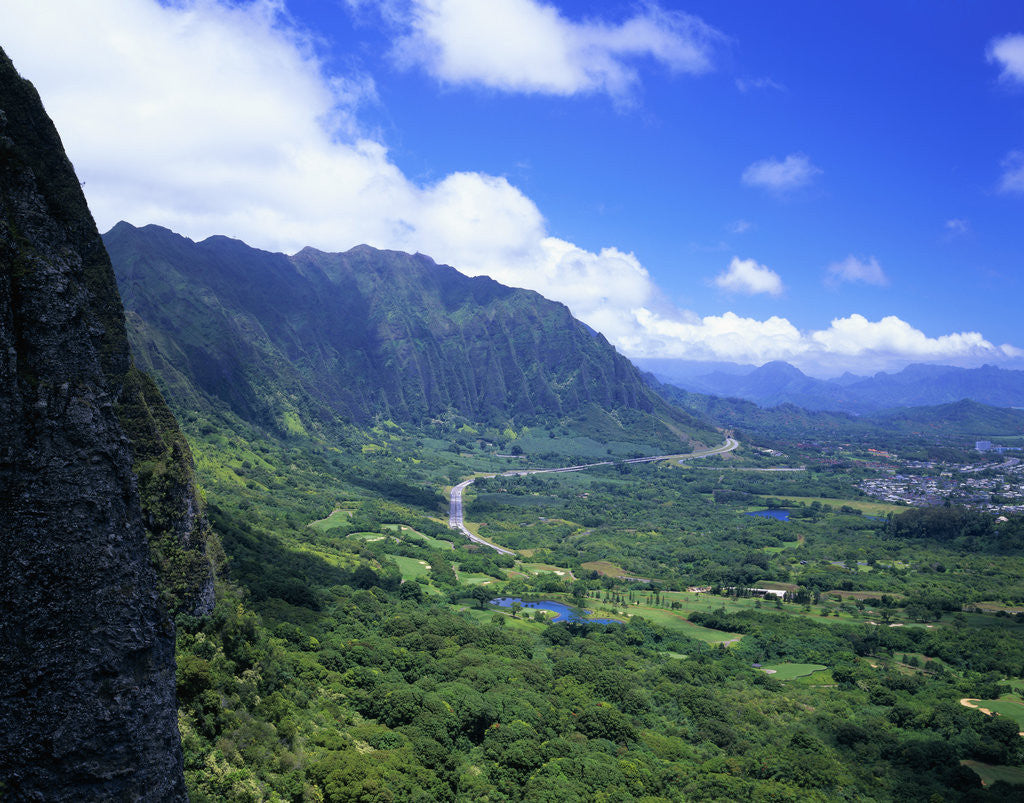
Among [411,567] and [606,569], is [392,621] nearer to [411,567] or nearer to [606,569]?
[411,567]

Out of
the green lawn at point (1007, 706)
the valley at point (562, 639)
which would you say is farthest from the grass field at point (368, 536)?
the green lawn at point (1007, 706)

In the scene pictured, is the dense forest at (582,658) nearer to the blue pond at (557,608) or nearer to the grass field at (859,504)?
the blue pond at (557,608)

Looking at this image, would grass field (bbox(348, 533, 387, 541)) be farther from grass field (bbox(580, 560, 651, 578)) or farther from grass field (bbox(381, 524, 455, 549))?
grass field (bbox(580, 560, 651, 578))

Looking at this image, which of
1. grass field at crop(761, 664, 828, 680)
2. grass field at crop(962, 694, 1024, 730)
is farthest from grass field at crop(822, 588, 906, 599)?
grass field at crop(962, 694, 1024, 730)

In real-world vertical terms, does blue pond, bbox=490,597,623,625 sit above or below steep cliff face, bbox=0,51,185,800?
below

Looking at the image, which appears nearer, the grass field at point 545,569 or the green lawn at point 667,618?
the green lawn at point 667,618
